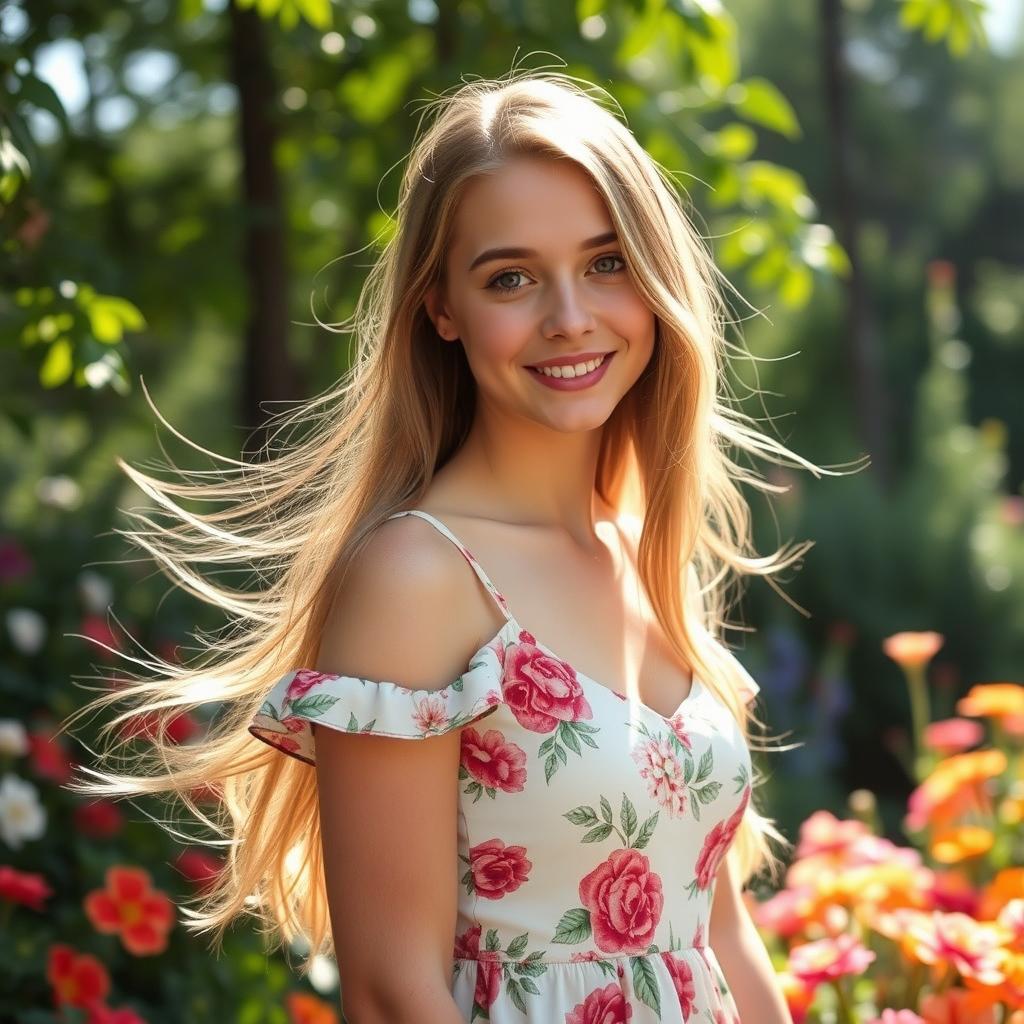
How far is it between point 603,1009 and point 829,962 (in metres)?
0.65

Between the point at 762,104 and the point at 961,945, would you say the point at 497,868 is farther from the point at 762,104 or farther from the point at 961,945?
the point at 762,104

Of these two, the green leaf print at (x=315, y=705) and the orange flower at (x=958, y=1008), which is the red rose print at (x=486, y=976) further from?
the orange flower at (x=958, y=1008)

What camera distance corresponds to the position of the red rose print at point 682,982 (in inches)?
69.3

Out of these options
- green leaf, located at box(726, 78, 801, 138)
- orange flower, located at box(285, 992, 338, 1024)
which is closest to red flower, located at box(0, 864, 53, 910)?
orange flower, located at box(285, 992, 338, 1024)

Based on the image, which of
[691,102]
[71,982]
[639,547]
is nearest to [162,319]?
[691,102]

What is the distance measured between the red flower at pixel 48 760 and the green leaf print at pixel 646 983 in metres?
1.98

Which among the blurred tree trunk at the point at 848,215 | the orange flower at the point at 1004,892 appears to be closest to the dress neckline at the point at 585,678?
the orange flower at the point at 1004,892

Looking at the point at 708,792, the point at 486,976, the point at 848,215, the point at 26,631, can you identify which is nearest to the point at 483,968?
the point at 486,976

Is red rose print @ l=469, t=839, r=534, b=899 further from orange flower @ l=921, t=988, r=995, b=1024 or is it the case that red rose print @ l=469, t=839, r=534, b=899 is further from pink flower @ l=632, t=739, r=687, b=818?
orange flower @ l=921, t=988, r=995, b=1024

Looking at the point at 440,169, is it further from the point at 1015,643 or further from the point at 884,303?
the point at 884,303

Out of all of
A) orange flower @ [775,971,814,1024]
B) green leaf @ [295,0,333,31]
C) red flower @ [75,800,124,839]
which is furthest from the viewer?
red flower @ [75,800,124,839]

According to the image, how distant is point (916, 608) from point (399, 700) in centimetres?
583

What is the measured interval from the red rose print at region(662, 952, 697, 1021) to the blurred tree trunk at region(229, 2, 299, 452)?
2.95 metres

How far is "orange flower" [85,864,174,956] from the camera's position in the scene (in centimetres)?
288
